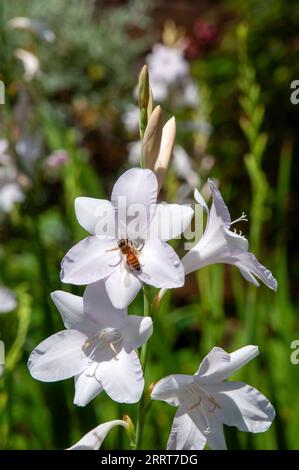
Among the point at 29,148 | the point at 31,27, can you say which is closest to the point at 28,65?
the point at 31,27

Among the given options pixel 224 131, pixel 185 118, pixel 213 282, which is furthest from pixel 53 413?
pixel 224 131

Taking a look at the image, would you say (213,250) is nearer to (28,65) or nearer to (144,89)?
(144,89)

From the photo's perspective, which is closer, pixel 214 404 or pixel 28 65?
pixel 214 404

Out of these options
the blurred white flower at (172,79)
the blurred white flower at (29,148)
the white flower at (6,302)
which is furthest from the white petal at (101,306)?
the blurred white flower at (172,79)

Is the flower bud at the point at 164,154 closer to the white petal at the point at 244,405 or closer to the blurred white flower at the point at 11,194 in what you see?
the white petal at the point at 244,405

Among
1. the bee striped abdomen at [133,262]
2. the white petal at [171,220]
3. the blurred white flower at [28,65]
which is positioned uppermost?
the blurred white flower at [28,65]

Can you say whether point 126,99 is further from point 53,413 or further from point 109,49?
point 53,413
